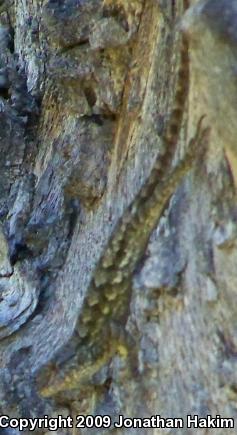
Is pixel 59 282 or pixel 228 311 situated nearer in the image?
pixel 228 311

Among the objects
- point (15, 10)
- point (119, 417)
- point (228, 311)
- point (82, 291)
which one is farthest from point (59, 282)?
point (15, 10)

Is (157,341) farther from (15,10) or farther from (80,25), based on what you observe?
(15,10)

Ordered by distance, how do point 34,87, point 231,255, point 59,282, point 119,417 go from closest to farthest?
point 231,255 → point 119,417 → point 59,282 → point 34,87

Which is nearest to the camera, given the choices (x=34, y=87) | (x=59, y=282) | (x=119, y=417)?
(x=119, y=417)

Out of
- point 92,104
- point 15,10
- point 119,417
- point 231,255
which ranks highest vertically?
point 15,10

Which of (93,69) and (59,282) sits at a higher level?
(93,69)
